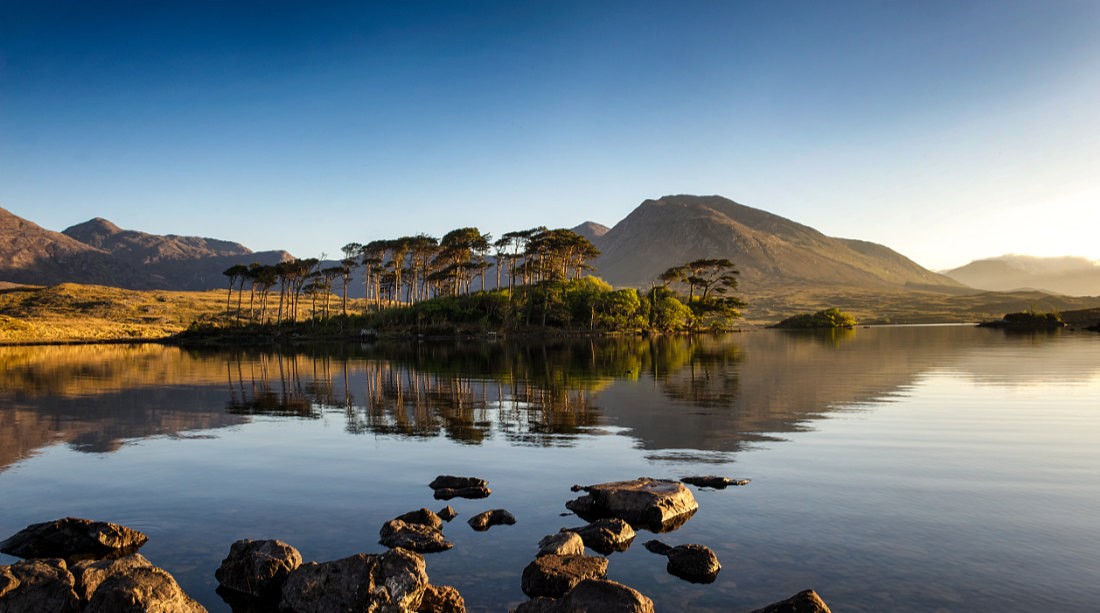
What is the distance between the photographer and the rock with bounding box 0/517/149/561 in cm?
1196

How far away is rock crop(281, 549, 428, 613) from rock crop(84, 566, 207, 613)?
4.75 ft

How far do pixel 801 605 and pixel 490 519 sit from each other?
22.1ft

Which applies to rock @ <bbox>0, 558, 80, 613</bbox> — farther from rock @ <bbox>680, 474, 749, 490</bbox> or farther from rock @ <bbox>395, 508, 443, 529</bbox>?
rock @ <bbox>680, 474, 749, 490</bbox>

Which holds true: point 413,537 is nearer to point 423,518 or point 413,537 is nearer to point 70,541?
point 423,518

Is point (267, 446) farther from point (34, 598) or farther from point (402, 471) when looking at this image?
point (34, 598)

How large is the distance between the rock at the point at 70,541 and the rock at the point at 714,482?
40.5 feet

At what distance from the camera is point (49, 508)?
15.0 m

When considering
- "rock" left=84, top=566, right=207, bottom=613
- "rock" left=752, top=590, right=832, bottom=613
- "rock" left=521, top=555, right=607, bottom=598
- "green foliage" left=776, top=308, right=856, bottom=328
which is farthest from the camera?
"green foliage" left=776, top=308, right=856, bottom=328

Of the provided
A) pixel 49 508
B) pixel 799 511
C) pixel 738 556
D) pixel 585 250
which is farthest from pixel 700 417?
pixel 585 250

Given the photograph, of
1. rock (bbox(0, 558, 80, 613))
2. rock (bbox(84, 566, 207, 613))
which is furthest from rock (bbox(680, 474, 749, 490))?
rock (bbox(0, 558, 80, 613))

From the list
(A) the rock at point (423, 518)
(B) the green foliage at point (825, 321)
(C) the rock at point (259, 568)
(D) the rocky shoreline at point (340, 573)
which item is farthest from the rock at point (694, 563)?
(B) the green foliage at point (825, 321)

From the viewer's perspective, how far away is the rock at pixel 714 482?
15.6m

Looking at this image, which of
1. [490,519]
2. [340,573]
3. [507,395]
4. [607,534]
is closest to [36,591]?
[340,573]

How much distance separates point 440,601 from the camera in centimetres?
955
